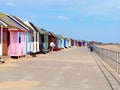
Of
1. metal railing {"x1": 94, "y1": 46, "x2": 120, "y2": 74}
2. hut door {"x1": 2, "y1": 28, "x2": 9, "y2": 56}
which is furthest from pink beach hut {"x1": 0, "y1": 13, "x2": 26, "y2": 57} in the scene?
metal railing {"x1": 94, "y1": 46, "x2": 120, "y2": 74}

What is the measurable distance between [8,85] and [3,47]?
20139 millimetres

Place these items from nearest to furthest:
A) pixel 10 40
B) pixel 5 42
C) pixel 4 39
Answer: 1. pixel 4 39
2. pixel 5 42
3. pixel 10 40

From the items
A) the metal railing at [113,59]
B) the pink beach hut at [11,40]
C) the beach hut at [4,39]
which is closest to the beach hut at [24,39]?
the pink beach hut at [11,40]

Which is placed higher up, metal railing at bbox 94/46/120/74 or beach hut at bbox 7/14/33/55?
beach hut at bbox 7/14/33/55

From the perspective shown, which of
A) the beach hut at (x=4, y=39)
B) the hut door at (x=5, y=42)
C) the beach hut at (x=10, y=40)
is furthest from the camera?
the hut door at (x=5, y=42)

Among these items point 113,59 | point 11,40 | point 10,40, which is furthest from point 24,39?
point 113,59

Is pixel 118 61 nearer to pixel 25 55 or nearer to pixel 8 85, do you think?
pixel 8 85

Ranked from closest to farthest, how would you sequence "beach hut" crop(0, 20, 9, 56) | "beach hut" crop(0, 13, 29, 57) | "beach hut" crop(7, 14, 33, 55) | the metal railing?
the metal railing, "beach hut" crop(0, 20, 9, 56), "beach hut" crop(0, 13, 29, 57), "beach hut" crop(7, 14, 33, 55)

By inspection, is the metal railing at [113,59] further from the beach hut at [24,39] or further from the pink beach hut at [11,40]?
the beach hut at [24,39]

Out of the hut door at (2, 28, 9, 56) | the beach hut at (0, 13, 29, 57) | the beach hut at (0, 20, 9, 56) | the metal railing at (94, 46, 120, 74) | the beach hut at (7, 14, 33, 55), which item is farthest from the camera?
the beach hut at (7, 14, 33, 55)

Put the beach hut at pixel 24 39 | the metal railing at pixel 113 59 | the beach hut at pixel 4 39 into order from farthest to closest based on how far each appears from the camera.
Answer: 1. the beach hut at pixel 24 39
2. the beach hut at pixel 4 39
3. the metal railing at pixel 113 59

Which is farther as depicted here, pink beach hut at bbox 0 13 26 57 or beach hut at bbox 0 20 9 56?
pink beach hut at bbox 0 13 26 57

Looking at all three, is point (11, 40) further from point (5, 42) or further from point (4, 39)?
point (4, 39)

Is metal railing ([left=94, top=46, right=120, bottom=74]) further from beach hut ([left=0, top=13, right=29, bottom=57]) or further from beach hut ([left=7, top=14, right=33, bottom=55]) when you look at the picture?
beach hut ([left=7, top=14, right=33, bottom=55])
